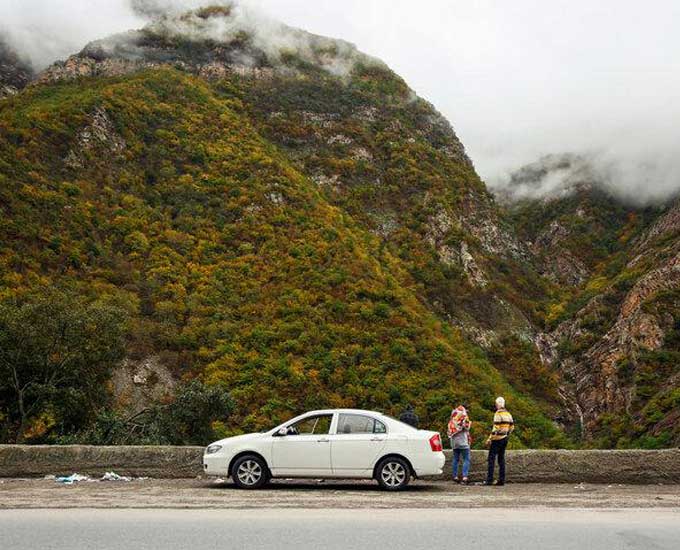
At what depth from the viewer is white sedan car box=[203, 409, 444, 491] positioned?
11.4m

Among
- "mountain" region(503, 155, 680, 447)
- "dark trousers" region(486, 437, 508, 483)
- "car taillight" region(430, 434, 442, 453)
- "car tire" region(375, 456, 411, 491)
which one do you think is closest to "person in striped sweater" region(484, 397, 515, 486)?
"dark trousers" region(486, 437, 508, 483)

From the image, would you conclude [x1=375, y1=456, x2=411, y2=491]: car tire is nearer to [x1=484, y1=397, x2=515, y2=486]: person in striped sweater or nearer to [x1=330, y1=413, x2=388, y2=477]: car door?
[x1=330, y1=413, x2=388, y2=477]: car door

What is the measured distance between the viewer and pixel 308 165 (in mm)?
66812

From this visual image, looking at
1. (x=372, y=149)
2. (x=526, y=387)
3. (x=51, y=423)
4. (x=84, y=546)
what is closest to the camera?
(x=84, y=546)

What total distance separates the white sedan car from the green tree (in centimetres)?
1189

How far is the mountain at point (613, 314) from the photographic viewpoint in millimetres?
52219

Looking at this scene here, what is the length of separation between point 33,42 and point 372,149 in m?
53.8

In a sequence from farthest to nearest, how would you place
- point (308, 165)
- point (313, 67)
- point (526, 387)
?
point (313, 67)
point (308, 165)
point (526, 387)

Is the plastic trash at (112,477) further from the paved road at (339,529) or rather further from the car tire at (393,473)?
the car tire at (393,473)

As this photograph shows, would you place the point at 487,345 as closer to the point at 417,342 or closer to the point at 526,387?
the point at 526,387

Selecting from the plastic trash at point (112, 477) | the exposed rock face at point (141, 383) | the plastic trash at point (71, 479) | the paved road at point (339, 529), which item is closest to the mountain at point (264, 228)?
the exposed rock face at point (141, 383)

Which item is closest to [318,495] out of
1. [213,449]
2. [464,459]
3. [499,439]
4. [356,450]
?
[356,450]

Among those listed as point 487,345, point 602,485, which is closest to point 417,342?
point 487,345

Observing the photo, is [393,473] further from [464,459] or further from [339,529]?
[339,529]
